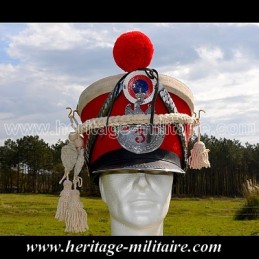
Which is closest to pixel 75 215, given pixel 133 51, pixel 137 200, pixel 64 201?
pixel 64 201

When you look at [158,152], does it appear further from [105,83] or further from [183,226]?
[183,226]

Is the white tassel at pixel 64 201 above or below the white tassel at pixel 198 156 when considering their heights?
below

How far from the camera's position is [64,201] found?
2488 mm

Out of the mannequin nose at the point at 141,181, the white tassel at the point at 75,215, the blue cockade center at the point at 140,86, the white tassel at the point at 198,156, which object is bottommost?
the white tassel at the point at 75,215

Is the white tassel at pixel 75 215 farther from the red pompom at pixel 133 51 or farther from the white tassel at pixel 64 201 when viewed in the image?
the red pompom at pixel 133 51

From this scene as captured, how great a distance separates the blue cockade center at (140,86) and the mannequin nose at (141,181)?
41cm

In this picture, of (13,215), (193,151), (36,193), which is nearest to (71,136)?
(193,151)

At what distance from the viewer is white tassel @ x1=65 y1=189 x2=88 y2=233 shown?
247 centimetres

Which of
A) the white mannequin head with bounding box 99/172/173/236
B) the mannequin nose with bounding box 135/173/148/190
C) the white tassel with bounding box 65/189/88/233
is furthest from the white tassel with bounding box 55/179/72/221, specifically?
the mannequin nose with bounding box 135/173/148/190

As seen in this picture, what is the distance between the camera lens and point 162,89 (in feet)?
7.10

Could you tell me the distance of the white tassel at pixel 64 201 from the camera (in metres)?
2.48

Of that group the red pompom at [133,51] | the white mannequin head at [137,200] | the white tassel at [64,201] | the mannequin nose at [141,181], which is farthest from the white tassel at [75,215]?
the red pompom at [133,51]

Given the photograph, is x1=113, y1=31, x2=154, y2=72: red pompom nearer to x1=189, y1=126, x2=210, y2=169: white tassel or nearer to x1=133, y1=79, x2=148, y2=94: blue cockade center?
x1=133, y1=79, x2=148, y2=94: blue cockade center

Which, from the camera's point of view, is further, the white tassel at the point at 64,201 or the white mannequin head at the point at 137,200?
the white tassel at the point at 64,201
